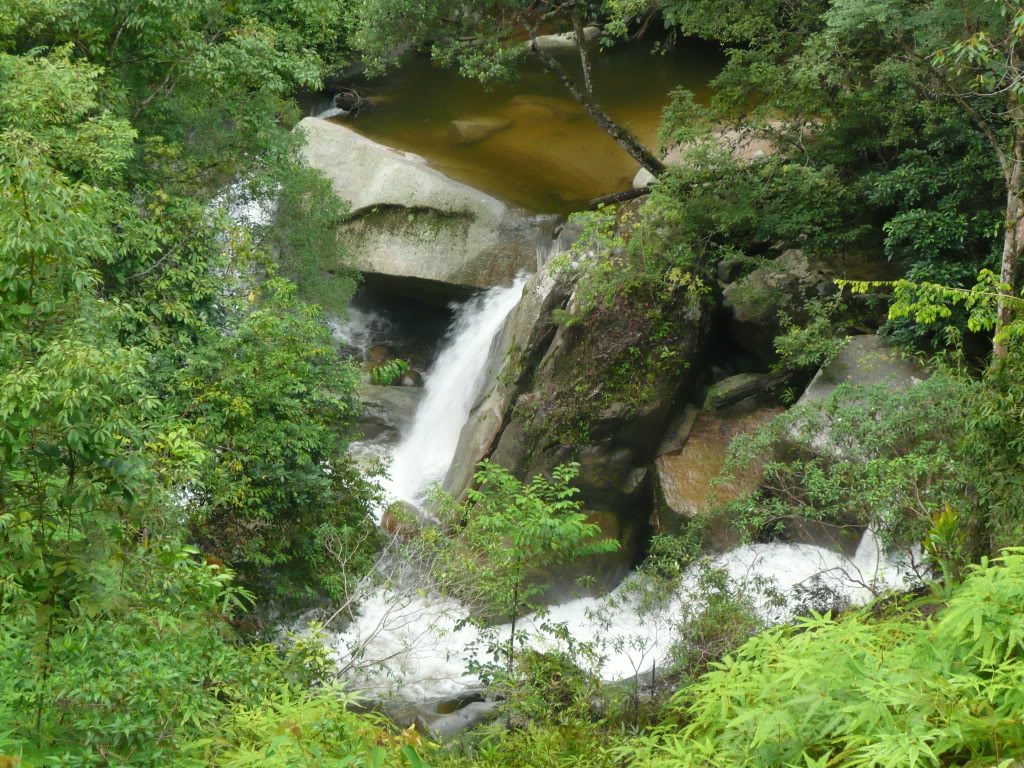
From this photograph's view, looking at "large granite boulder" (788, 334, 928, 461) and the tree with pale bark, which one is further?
the tree with pale bark

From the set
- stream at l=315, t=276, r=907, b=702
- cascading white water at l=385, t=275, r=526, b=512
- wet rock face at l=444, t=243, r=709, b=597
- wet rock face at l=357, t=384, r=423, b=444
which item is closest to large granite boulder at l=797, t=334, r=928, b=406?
wet rock face at l=444, t=243, r=709, b=597

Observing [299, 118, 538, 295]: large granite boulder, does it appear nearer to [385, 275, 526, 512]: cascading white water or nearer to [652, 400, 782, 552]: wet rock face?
[385, 275, 526, 512]: cascading white water

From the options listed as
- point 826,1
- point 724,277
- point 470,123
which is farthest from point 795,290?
point 470,123

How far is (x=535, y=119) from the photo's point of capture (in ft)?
68.0

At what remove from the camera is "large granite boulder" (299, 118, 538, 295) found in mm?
16891

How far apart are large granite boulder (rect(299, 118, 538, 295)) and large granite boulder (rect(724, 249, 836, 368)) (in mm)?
4718

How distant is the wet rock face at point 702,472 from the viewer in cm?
1204

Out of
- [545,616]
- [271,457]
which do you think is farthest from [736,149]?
[271,457]

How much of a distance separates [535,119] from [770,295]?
9699 mm

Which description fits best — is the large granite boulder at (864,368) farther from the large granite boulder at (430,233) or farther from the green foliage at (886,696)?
the green foliage at (886,696)

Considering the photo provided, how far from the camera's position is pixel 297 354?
411 inches

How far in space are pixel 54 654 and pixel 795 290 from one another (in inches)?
451

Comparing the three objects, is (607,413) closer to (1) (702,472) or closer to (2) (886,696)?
(1) (702,472)

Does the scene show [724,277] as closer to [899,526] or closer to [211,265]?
[899,526]
